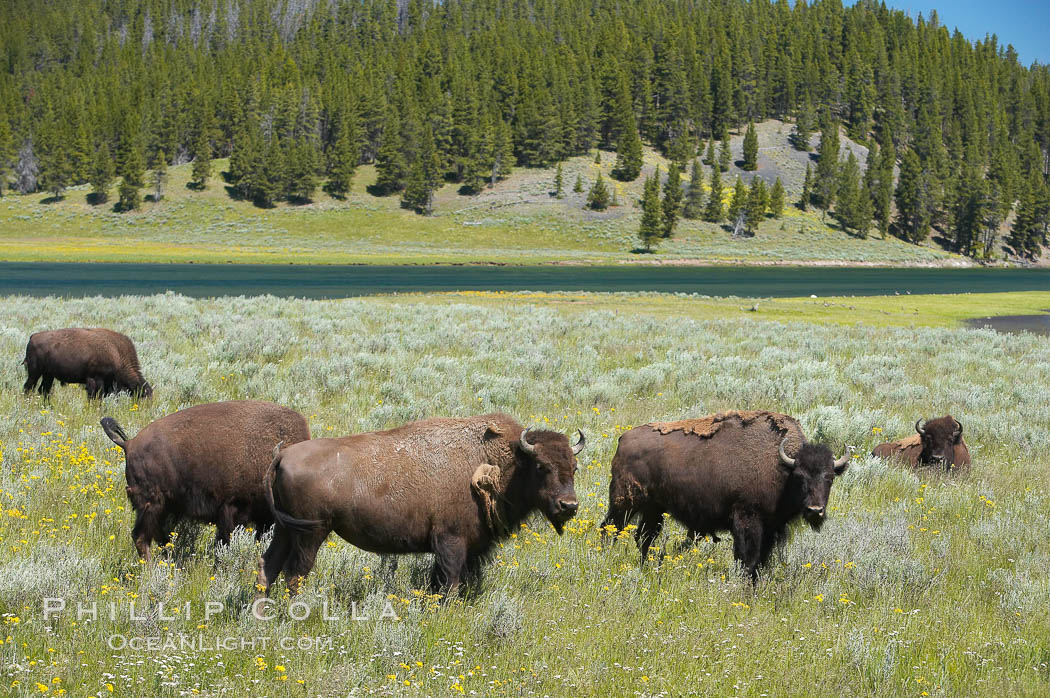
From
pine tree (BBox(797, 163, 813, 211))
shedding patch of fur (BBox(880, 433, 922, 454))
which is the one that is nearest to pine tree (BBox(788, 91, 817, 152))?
pine tree (BBox(797, 163, 813, 211))

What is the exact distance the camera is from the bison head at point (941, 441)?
969 centimetres

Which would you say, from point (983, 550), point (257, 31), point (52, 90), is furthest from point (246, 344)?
point (257, 31)

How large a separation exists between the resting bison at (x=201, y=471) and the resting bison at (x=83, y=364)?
235 inches

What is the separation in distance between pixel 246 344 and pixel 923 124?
17332cm

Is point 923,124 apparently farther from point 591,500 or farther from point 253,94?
point 591,500

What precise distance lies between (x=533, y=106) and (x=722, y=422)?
126807 millimetres

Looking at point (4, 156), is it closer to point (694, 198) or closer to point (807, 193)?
point (694, 198)

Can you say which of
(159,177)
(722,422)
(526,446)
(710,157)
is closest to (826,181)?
(710,157)

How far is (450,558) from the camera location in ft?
16.8

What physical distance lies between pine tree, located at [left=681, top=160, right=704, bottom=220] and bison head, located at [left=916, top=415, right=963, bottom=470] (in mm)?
107926

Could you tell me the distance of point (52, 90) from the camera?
474 feet

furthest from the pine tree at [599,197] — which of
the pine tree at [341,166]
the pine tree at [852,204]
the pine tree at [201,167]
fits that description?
the pine tree at [201,167]

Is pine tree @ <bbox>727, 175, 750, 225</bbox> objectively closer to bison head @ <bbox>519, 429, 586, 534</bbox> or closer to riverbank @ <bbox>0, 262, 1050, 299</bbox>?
riverbank @ <bbox>0, 262, 1050, 299</bbox>

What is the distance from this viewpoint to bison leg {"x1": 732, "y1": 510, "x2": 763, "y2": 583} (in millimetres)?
6113
